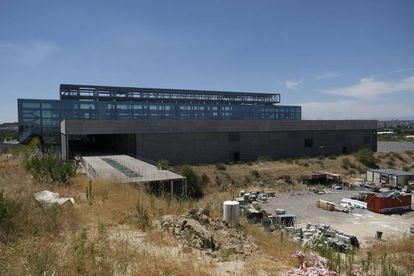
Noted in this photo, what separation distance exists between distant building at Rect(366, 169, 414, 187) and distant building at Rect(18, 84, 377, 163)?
13438 mm

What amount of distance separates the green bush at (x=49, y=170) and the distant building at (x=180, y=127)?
25092mm

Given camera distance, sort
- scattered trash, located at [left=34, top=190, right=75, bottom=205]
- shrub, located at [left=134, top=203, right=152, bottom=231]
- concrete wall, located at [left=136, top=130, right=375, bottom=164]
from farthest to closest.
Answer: concrete wall, located at [left=136, top=130, right=375, bottom=164] < scattered trash, located at [left=34, top=190, right=75, bottom=205] < shrub, located at [left=134, top=203, right=152, bottom=231]

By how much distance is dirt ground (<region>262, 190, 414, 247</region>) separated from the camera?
863 inches

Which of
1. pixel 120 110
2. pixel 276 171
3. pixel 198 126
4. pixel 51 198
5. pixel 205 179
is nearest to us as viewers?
pixel 51 198

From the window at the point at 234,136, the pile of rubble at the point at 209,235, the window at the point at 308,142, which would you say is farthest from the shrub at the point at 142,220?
the window at the point at 308,142

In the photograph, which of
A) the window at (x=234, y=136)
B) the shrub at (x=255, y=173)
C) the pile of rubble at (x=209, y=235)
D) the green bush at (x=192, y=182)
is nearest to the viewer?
the pile of rubble at (x=209, y=235)

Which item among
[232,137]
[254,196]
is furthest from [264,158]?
[254,196]

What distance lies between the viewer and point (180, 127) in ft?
139

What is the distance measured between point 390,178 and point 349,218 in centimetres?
1550

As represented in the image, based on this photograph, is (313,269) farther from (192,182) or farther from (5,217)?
(192,182)

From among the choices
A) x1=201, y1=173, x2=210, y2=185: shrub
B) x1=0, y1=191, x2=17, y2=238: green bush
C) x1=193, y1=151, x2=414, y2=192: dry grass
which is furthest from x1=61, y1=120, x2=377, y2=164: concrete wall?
x1=0, y1=191, x2=17, y2=238: green bush

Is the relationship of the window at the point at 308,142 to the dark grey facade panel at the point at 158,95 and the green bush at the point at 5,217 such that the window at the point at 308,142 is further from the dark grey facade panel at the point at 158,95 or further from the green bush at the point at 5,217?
the green bush at the point at 5,217

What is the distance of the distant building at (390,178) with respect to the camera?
120ft

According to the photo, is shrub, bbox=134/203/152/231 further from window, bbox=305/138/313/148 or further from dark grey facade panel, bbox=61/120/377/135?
window, bbox=305/138/313/148
